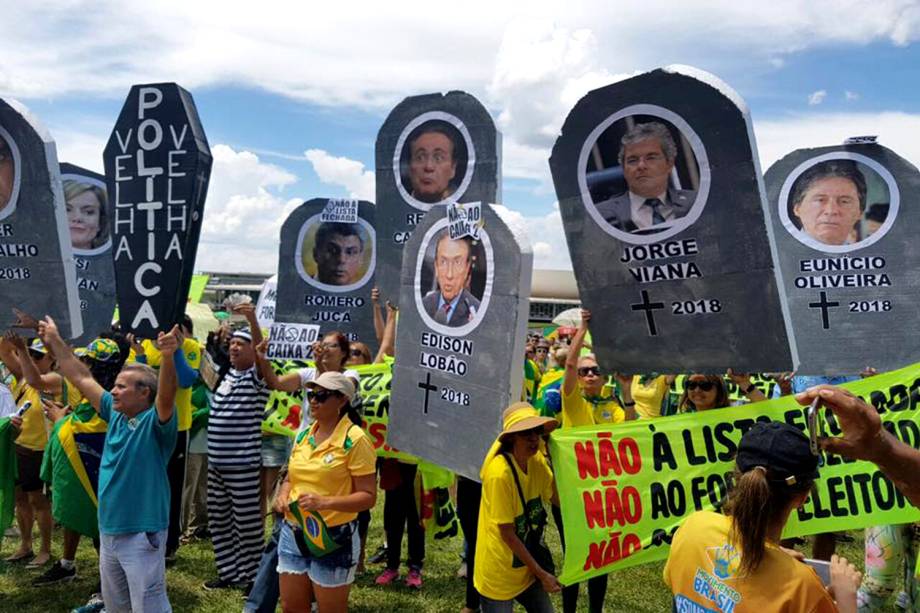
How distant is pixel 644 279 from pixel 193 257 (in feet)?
8.26

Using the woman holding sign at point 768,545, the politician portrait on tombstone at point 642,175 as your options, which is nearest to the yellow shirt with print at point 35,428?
the politician portrait on tombstone at point 642,175

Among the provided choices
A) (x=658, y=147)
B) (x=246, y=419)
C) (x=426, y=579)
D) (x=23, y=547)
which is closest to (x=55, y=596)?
(x=23, y=547)

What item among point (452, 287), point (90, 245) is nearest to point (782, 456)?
point (452, 287)

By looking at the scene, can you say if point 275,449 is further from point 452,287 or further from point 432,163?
point 452,287

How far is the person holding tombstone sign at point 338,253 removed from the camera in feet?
26.2

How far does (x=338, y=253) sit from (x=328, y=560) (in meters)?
4.44

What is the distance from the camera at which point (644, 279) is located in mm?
4211

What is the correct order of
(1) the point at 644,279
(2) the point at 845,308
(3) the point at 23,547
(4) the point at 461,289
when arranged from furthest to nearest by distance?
(3) the point at 23,547, (2) the point at 845,308, (4) the point at 461,289, (1) the point at 644,279

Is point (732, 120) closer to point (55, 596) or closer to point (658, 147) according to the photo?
point (658, 147)

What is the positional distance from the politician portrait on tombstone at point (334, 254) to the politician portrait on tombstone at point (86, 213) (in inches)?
76.9

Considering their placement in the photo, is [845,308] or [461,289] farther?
[845,308]

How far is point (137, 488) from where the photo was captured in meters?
4.23

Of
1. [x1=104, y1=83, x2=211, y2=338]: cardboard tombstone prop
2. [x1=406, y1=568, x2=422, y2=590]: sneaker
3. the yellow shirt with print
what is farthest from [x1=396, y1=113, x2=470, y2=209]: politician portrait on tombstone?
the yellow shirt with print

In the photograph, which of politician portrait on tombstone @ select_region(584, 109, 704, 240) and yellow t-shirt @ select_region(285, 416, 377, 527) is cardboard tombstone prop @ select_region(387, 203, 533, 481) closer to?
politician portrait on tombstone @ select_region(584, 109, 704, 240)
